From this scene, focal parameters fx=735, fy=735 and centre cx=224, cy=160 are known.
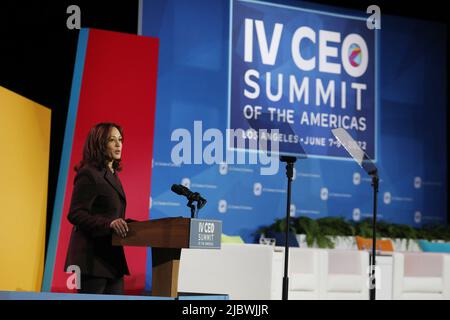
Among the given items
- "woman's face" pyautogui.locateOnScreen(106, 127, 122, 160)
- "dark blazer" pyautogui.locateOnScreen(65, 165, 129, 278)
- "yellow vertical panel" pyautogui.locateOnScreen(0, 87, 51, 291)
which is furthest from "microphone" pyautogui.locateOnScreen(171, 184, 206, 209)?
"yellow vertical panel" pyautogui.locateOnScreen(0, 87, 51, 291)

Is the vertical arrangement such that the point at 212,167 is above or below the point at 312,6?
below

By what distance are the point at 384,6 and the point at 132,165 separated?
14.3 ft

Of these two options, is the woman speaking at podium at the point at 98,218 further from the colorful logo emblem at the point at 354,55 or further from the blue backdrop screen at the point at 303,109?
the colorful logo emblem at the point at 354,55

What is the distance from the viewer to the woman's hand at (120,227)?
3.62 metres

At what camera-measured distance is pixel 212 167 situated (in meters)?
8.22

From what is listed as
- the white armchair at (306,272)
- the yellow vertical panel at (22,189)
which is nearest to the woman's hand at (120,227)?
the yellow vertical panel at (22,189)

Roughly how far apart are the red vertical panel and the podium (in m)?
2.69

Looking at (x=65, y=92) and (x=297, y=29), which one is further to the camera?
(x=297, y=29)

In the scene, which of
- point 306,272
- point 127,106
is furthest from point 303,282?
point 127,106

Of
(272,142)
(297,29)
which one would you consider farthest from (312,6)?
(272,142)

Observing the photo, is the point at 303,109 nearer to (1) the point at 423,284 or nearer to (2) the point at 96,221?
(1) the point at 423,284

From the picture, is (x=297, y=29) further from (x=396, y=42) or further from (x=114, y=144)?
(x=114, y=144)

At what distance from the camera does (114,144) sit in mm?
4000

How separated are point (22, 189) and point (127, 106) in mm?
1197
